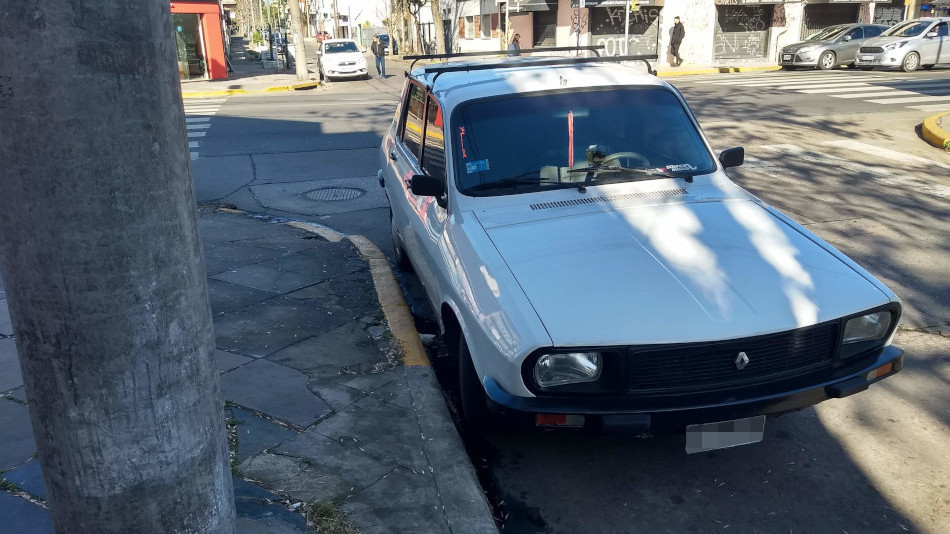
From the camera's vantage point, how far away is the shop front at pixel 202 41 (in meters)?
30.5

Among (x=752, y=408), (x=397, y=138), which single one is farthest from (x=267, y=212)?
(x=752, y=408)

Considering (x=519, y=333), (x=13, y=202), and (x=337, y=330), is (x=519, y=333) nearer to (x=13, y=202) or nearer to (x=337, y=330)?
(x=13, y=202)

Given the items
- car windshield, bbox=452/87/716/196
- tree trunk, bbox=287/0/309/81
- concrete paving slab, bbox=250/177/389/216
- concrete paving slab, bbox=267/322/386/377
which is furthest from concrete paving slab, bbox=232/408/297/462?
tree trunk, bbox=287/0/309/81

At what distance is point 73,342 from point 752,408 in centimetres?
274

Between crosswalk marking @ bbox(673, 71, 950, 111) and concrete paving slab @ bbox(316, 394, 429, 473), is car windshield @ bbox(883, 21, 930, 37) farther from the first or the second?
concrete paving slab @ bbox(316, 394, 429, 473)

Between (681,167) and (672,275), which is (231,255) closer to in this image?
(681,167)

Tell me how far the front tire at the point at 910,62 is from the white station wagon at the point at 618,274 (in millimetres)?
24045

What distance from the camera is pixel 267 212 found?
31.4 feet

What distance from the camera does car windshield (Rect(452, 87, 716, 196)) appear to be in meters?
4.66

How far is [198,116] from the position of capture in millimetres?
18625

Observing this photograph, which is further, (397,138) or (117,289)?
(397,138)

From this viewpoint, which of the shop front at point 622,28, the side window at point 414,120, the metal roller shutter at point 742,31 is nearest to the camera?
the side window at point 414,120

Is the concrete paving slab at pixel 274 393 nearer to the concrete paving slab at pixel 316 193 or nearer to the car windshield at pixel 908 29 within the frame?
the concrete paving slab at pixel 316 193

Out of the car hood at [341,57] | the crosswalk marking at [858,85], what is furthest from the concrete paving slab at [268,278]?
the car hood at [341,57]
